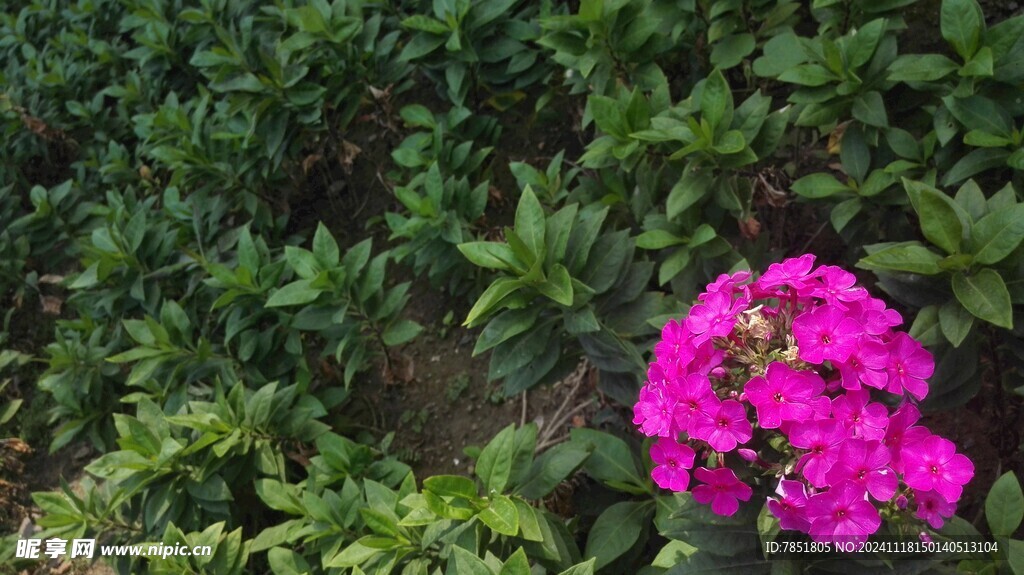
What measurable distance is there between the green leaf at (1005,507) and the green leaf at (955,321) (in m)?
0.35

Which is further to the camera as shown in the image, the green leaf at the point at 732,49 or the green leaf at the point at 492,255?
the green leaf at the point at 732,49

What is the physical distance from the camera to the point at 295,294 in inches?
111

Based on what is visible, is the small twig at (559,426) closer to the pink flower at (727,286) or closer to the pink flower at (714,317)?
the pink flower at (727,286)

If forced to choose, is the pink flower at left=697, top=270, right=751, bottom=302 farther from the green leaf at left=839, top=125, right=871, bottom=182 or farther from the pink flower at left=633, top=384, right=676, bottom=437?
the green leaf at left=839, top=125, right=871, bottom=182

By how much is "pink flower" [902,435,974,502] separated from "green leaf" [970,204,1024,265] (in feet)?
2.21

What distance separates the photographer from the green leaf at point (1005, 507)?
1762 millimetres

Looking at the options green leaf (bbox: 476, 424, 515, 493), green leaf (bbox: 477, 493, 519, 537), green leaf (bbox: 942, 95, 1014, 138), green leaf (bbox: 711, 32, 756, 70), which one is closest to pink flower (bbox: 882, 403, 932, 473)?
green leaf (bbox: 477, 493, 519, 537)

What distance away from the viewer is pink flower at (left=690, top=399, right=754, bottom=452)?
1.34 metres

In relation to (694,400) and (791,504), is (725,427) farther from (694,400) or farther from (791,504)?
(791,504)

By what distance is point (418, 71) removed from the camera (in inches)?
162

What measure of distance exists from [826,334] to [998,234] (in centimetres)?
75

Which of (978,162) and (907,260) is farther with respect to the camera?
(978,162)

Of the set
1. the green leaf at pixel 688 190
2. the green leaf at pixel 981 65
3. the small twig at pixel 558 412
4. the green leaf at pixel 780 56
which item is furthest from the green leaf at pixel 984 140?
the small twig at pixel 558 412

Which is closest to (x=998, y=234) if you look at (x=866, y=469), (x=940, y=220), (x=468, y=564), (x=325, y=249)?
(x=940, y=220)
